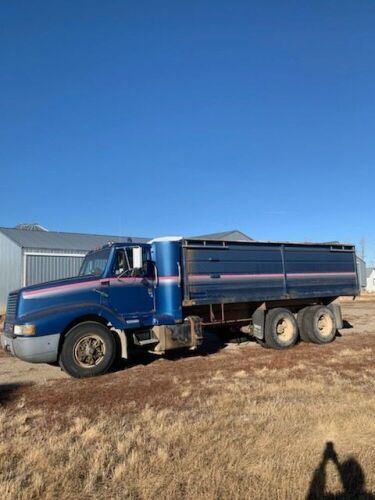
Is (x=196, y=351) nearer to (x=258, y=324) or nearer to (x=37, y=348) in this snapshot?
(x=258, y=324)

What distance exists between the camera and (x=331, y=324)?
1362 cm

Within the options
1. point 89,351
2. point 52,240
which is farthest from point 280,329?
point 52,240

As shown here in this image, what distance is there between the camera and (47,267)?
32.3 m

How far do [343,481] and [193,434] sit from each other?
5.73 ft

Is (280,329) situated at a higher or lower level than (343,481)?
higher

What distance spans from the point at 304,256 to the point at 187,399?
23.2 feet

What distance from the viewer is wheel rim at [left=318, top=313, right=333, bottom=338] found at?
13.5 meters

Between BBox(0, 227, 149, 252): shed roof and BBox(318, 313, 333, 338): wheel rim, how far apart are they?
63.0 ft

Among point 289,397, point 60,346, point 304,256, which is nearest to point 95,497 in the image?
point 289,397

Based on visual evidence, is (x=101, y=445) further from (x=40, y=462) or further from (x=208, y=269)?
(x=208, y=269)

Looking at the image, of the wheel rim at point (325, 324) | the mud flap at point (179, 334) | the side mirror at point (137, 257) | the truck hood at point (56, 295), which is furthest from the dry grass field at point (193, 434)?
the wheel rim at point (325, 324)

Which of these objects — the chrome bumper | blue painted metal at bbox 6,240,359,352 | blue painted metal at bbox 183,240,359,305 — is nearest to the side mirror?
blue painted metal at bbox 6,240,359,352

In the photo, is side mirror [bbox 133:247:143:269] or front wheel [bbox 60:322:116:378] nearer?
front wheel [bbox 60:322:116:378]

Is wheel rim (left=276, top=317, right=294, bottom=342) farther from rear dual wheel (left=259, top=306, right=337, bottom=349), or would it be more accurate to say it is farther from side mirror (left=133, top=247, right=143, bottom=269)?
side mirror (left=133, top=247, right=143, bottom=269)
